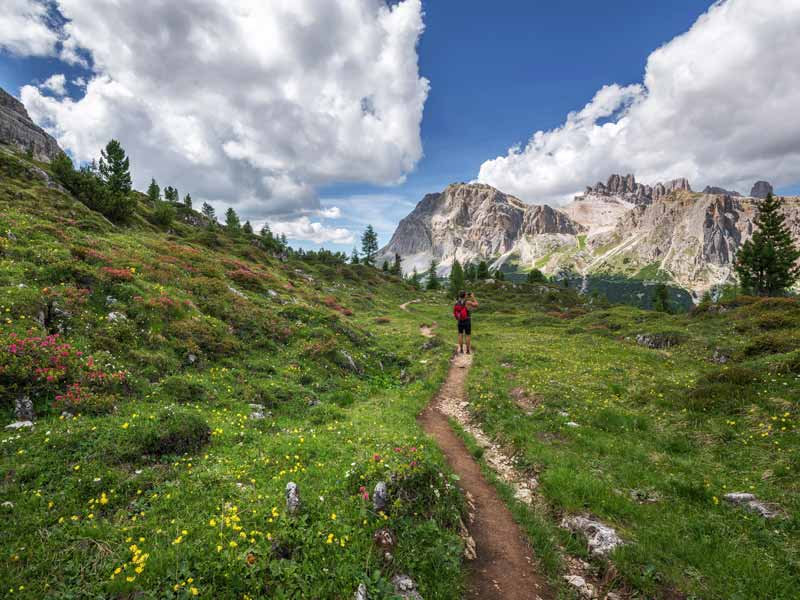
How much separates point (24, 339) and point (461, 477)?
15716 millimetres

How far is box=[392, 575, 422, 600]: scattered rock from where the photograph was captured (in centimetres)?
671

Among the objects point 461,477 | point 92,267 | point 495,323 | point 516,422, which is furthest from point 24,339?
point 495,323

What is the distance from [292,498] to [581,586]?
6.94 meters

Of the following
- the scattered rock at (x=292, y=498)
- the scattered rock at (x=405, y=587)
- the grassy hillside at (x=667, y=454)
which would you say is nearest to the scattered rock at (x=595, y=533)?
the grassy hillside at (x=667, y=454)

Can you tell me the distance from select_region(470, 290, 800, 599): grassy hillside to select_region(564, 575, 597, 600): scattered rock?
1.24ft

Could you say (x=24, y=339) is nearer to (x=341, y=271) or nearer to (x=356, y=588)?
(x=356, y=588)

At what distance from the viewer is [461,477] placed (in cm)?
1151

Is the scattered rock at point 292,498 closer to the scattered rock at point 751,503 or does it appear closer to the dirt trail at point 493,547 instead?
the dirt trail at point 493,547

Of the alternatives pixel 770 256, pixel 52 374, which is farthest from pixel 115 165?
pixel 770 256

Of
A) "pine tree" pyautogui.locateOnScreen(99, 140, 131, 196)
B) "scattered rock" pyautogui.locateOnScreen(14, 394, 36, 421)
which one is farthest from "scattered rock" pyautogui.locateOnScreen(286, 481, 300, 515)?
"pine tree" pyautogui.locateOnScreen(99, 140, 131, 196)

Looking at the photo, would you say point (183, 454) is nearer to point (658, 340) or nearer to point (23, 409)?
point (23, 409)

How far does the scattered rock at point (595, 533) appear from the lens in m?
8.22

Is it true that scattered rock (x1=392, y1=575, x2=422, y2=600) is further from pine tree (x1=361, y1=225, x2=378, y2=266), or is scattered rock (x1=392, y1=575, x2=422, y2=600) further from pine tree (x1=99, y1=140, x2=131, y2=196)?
pine tree (x1=361, y1=225, x2=378, y2=266)

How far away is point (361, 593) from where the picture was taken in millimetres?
6418
